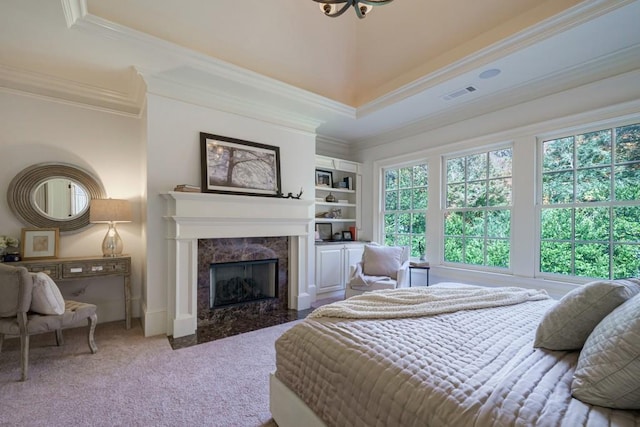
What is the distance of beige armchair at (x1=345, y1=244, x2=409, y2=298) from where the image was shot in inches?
142

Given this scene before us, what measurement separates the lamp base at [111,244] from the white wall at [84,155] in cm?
23

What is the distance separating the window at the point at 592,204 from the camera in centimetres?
271

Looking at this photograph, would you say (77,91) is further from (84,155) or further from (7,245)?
(7,245)

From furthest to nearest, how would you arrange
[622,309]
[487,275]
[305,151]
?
1. [305,151]
2. [487,275]
3. [622,309]

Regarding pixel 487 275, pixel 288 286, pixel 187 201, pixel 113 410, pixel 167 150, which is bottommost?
pixel 113 410

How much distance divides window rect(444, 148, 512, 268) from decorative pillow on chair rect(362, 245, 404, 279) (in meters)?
0.72

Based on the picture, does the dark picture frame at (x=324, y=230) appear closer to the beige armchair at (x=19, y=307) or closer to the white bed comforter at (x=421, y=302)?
the white bed comforter at (x=421, y=302)

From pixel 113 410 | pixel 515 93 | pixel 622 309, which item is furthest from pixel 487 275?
pixel 113 410

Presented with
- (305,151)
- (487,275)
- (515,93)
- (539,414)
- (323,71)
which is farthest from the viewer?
(305,151)

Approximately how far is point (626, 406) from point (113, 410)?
2481 millimetres

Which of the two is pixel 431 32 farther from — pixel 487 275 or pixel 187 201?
pixel 187 201

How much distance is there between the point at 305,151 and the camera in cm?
414

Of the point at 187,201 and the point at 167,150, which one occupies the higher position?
the point at 167,150

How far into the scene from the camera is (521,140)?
328 cm
